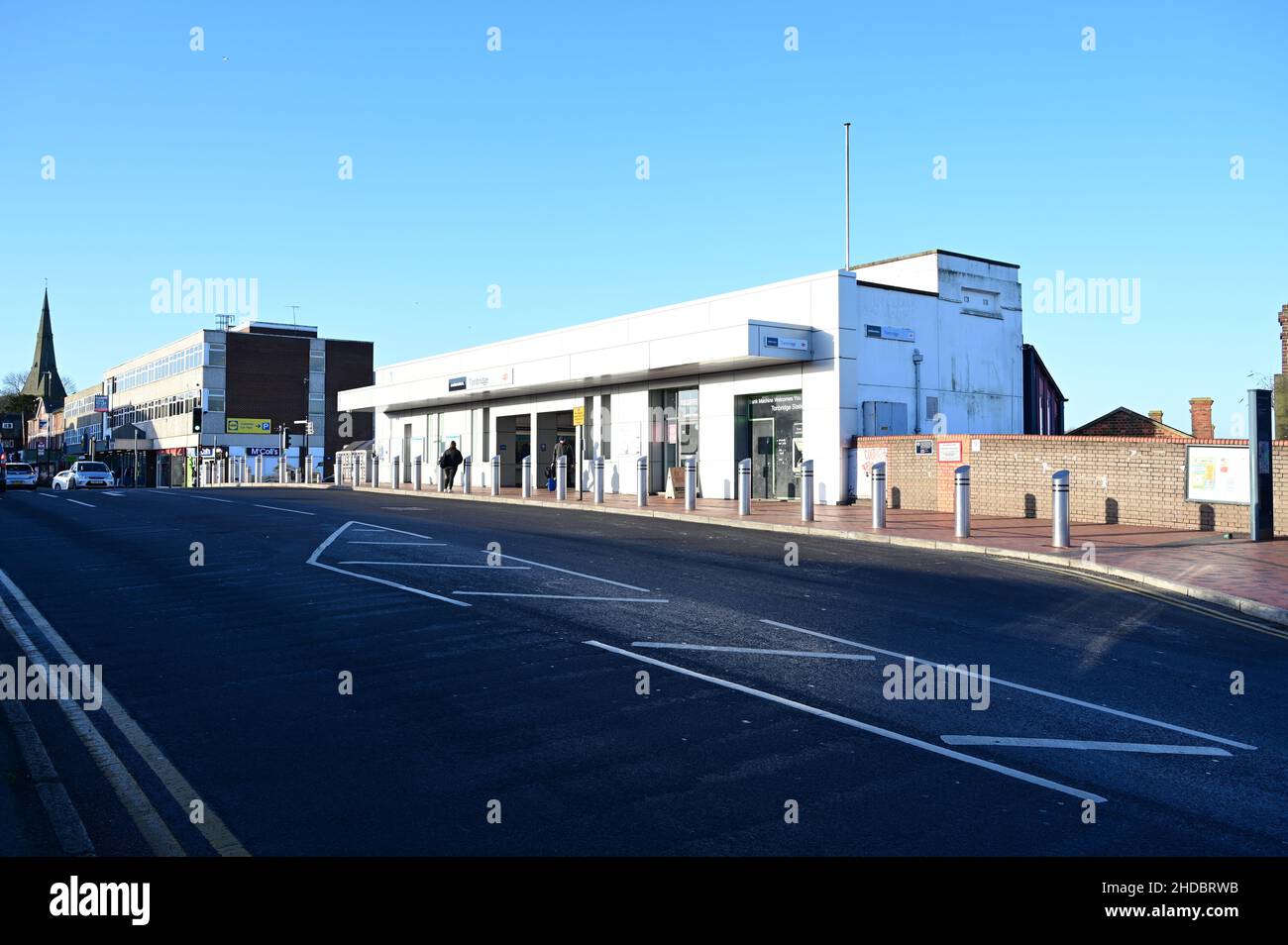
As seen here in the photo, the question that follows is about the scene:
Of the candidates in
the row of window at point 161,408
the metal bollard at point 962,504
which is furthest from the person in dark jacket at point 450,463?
the row of window at point 161,408

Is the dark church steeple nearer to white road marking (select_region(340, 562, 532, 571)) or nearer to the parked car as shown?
the parked car

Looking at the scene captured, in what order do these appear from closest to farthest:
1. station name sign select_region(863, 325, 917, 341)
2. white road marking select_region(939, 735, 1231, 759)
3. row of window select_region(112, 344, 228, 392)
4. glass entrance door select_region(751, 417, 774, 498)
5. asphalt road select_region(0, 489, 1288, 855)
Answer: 1. asphalt road select_region(0, 489, 1288, 855)
2. white road marking select_region(939, 735, 1231, 759)
3. station name sign select_region(863, 325, 917, 341)
4. glass entrance door select_region(751, 417, 774, 498)
5. row of window select_region(112, 344, 228, 392)

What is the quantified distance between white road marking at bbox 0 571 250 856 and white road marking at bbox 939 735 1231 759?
3825mm

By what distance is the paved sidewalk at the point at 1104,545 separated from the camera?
467 inches

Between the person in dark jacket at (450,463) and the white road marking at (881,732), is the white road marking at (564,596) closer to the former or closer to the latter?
the white road marking at (881,732)

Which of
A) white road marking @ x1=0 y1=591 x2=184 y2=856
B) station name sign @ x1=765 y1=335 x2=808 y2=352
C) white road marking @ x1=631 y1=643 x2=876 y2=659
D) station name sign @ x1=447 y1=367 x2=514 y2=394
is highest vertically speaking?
station name sign @ x1=447 y1=367 x2=514 y2=394

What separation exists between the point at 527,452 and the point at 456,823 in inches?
1416

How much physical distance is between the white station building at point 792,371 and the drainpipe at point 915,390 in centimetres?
4

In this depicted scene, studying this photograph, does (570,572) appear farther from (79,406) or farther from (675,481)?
(79,406)

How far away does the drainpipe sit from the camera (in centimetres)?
2691

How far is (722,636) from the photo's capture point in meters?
8.61

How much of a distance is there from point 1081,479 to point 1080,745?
16253 millimetres

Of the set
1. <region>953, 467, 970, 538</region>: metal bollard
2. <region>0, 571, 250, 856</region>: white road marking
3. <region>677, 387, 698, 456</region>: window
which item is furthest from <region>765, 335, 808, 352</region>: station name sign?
<region>0, 571, 250, 856</region>: white road marking
